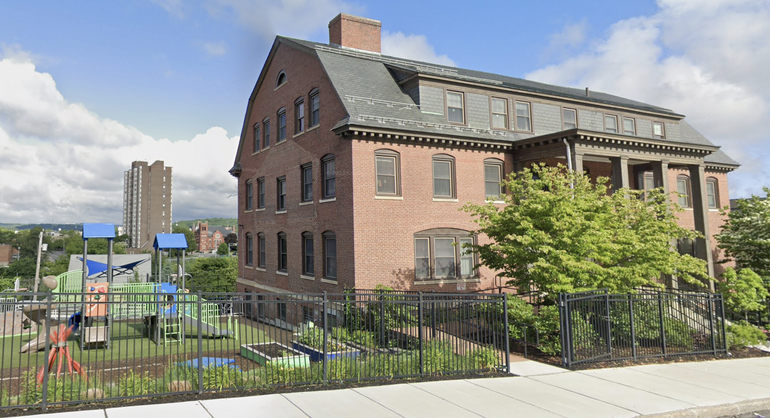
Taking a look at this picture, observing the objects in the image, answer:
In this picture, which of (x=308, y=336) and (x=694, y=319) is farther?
(x=694, y=319)

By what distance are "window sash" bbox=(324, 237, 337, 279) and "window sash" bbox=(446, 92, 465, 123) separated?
762cm

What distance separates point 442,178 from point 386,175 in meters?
2.71

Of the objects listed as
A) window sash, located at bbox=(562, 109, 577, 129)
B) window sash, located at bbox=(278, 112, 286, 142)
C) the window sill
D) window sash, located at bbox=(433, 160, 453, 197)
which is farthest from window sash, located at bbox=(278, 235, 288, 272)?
window sash, located at bbox=(562, 109, 577, 129)

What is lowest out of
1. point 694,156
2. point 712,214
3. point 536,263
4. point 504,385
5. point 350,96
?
point 504,385

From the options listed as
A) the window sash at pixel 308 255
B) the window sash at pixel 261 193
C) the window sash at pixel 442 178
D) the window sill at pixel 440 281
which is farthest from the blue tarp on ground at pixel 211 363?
the window sash at pixel 261 193

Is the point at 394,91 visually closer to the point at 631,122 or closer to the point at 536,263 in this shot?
the point at 536,263

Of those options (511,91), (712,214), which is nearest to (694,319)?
(511,91)

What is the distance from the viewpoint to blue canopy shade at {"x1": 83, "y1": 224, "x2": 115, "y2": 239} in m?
16.8

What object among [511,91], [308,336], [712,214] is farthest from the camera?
[712,214]

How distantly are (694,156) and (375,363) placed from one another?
21309 mm

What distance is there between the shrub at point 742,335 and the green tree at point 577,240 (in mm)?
2110

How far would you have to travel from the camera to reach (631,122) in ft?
87.4

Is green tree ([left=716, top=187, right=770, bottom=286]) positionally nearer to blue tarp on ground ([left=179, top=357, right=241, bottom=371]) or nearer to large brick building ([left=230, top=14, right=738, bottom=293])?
large brick building ([left=230, top=14, right=738, bottom=293])

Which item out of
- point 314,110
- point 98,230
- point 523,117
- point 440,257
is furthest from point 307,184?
point 523,117
